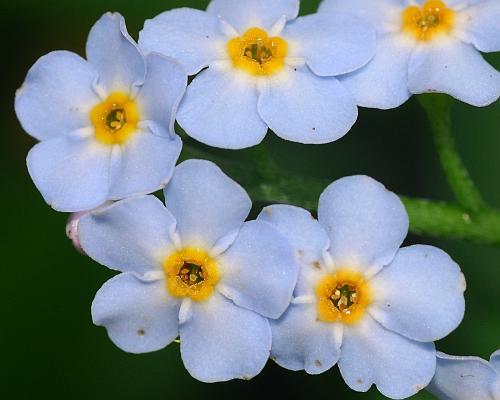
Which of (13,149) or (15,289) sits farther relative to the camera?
(13,149)

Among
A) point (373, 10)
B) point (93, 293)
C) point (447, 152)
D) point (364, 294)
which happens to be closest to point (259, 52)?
point (373, 10)

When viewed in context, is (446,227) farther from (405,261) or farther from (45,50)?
(45,50)

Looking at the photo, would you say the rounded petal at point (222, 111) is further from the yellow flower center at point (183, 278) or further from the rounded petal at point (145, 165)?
the yellow flower center at point (183, 278)

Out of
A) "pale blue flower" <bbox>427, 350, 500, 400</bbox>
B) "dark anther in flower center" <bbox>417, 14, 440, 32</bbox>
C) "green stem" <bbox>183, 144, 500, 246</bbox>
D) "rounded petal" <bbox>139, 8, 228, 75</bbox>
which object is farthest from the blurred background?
"rounded petal" <bbox>139, 8, 228, 75</bbox>

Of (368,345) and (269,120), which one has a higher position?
(269,120)

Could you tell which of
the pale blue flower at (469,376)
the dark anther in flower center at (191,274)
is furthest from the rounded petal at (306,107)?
the pale blue flower at (469,376)

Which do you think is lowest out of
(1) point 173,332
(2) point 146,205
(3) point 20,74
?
(3) point 20,74

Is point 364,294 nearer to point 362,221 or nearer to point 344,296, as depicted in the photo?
point 344,296

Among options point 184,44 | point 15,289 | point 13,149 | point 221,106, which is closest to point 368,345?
point 221,106
